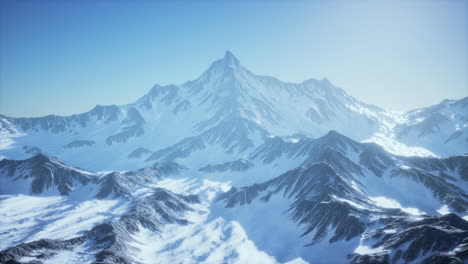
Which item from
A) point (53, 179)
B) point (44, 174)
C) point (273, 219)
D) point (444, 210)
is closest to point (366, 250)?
point (273, 219)

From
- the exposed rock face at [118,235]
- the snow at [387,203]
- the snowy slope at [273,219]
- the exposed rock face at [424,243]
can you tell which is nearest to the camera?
the exposed rock face at [424,243]

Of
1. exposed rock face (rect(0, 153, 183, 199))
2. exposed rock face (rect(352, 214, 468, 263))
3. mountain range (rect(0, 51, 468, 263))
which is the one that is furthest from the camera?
exposed rock face (rect(0, 153, 183, 199))

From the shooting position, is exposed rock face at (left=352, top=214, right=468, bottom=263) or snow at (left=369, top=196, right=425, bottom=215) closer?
exposed rock face at (left=352, top=214, right=468, bottom=263)

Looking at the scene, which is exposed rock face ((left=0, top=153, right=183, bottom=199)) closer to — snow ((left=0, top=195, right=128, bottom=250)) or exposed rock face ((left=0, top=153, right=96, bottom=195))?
exposed rock face ((left=0, top=153, right=96, bottom=195))

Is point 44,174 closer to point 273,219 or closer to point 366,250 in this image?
point 273,219

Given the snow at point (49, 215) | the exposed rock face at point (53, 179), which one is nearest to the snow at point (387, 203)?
the snow at point (49, 215)

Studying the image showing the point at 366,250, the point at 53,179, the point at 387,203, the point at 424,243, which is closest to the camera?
the point at 424,243

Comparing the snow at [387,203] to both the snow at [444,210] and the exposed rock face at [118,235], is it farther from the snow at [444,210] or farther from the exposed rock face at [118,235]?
the exposed rock face at [118,235]

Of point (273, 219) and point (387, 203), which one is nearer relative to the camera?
point (273, 219)

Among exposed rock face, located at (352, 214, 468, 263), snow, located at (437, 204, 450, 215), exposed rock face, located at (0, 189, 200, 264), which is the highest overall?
snow, located at (437, 204, 450, 215)

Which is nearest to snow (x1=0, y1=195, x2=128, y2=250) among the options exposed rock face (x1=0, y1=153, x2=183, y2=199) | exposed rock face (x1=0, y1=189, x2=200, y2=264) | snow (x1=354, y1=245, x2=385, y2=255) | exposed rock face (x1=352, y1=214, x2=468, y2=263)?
exposed rock face (x1=0, y1=153, x2=183, y2=199)

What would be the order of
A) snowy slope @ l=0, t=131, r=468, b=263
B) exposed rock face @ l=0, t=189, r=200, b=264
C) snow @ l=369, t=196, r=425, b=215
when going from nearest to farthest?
snowy slope @ l=0, t=131, r=468, b=263 < exposed rock face @ l=0, t=189, r=200, b=264 < snow @ l=369, t=196, r=425, b=215

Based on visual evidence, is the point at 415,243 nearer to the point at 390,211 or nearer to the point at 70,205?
the point at 390,211
